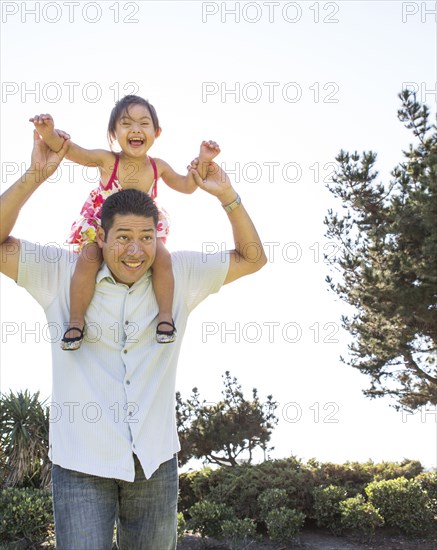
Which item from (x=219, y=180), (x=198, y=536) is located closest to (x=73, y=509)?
(x=219, y=180)

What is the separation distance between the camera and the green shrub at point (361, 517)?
980 cm

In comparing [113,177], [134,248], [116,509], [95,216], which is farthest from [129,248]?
[113,177]

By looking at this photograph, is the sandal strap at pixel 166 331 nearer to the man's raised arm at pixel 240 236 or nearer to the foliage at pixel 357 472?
the man's raised arm at pixel 240 236

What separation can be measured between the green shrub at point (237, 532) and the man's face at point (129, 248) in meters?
6.88

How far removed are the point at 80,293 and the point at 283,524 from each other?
7221 millimetres

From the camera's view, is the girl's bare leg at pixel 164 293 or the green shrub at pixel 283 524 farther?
the green shrub at pixel 283 524

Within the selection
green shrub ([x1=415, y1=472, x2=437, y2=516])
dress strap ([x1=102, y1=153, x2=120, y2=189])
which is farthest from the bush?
dress strap ([x1=102, y1=153, x2=120, y2=189])

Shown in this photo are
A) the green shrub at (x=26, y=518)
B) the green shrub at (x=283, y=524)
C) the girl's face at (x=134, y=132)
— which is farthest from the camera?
the green shrub at (x=283, y=524)

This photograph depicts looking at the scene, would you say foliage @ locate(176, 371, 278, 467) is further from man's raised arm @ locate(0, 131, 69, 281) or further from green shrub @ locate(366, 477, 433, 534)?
man's raised arm @ locate(0, 131, 69, 281)

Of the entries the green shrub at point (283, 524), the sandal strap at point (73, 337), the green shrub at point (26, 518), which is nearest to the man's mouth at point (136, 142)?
the sandal strap at point (73, 337)

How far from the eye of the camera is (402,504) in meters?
10.2

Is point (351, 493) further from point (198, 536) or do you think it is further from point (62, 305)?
point (62, 305)

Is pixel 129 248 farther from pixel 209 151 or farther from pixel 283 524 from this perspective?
pixel 283 524

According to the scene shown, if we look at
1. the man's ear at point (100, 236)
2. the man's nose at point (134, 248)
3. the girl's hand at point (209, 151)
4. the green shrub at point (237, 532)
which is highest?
the girl's hand at point (209, 151)
